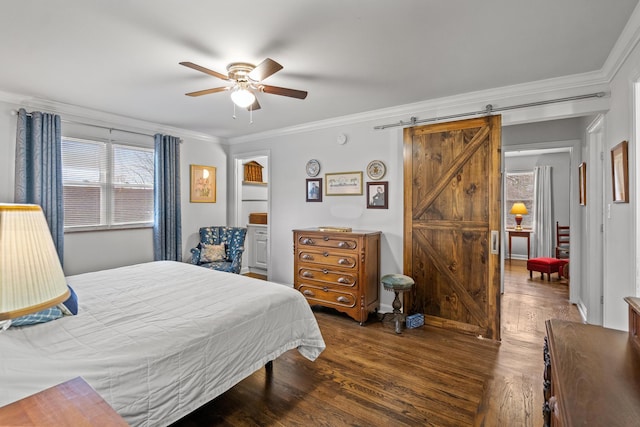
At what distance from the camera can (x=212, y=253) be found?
4.47 metres

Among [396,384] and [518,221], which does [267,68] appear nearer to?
[396,384]

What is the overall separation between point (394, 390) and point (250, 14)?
9.02ft

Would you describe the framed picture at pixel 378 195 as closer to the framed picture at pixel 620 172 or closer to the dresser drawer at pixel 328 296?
the dresser drawer at pixel 328 296

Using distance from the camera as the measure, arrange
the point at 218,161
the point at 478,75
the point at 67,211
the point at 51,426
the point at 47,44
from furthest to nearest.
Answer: the point at 218,161 < the point at 67,211 < the point at 478,75 < the point at 47,44 < the point at 51,426

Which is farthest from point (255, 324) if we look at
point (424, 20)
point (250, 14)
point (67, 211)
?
point (67, 211)

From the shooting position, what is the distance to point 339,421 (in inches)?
76.6

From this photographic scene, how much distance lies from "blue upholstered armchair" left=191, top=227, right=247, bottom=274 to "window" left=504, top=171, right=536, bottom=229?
6650mm

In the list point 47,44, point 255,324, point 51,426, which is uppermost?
point 47,44

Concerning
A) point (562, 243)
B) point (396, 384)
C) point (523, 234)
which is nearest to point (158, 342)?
point (396, 384)

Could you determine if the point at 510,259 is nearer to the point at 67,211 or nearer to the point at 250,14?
the point at 250,14

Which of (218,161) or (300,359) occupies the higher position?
(218,161)

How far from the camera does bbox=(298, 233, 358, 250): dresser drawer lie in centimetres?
359

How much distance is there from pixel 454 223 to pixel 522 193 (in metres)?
5.56

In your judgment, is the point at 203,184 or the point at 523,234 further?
the point at 523,234
